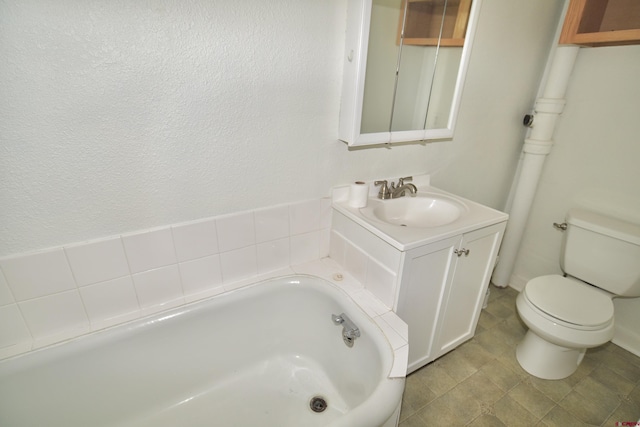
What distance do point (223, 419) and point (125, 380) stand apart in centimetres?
41

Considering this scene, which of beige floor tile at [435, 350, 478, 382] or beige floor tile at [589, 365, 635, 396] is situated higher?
beige floor tile at [589, 365, 635, 396]

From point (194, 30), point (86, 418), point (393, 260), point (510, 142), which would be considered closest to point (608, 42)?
point (510, 142)

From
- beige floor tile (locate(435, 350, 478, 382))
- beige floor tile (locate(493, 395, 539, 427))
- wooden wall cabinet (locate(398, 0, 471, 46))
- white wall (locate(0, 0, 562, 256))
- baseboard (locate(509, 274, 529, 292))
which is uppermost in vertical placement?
wooden wall cabinet (locate(398, 0, 471, 46))

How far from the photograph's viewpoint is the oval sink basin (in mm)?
1477

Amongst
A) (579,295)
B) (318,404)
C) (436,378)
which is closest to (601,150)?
(579,295)

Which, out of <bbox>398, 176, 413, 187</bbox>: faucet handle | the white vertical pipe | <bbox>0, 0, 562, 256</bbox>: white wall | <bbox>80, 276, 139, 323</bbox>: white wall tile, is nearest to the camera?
<bbox>0, 0, 562, 256</bbox>: white wall

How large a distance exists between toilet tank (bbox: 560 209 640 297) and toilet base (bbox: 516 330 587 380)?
0.39 m

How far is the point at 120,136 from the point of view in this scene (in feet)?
3.12

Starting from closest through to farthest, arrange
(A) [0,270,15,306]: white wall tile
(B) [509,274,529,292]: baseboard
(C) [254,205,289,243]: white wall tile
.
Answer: (A) [0,270,15,306]: white wall tile < (C) [254,205,289,243]: white wall tile < (B) [509,274,529,292]: baseboard

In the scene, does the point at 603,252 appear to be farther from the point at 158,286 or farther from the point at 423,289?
the point at 158,286

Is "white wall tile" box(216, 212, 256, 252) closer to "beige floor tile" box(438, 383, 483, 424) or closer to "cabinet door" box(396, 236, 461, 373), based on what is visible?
"cabinet door" box(396, 236, 461, 373)

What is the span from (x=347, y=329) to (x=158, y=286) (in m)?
0.77

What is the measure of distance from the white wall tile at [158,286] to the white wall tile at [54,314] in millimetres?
187

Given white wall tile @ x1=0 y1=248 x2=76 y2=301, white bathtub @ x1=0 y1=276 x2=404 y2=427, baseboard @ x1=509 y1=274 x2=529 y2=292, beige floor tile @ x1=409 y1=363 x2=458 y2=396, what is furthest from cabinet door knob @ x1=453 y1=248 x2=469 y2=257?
white wall tile @ x1=0 y1=248 x2=76 y2=301
